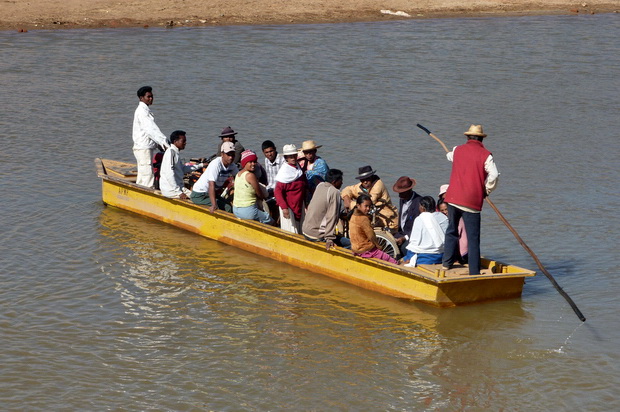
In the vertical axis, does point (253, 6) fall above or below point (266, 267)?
above

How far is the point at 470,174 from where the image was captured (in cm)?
1020

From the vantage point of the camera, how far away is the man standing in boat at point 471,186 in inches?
401

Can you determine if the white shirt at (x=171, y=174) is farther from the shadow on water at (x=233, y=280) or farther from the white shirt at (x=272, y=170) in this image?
the white shirt at (x=272, y=170)

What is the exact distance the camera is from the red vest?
1017cm

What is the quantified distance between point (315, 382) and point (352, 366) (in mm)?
487

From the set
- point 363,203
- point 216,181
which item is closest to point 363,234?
point 363,203

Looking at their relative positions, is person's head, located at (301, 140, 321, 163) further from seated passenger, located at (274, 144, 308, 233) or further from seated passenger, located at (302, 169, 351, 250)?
seated passenger, located at (302, 169, 351, 250)

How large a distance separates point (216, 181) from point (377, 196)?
8.28 feet

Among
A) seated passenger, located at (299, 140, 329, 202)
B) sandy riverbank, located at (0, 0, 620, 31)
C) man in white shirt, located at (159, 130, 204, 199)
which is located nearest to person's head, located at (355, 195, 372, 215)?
seated passenger, located at (299, 140, 329, 202)

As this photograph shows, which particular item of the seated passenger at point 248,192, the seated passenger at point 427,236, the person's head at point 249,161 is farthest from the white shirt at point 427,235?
the person's head at point 249,161

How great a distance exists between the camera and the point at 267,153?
12250 millimetres

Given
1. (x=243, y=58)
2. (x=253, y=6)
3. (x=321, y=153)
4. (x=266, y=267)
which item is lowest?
(x=266, y=267)

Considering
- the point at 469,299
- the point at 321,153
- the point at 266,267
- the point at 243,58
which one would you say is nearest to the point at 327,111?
the point at 321,153

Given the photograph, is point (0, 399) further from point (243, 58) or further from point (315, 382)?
point (243, 58)
